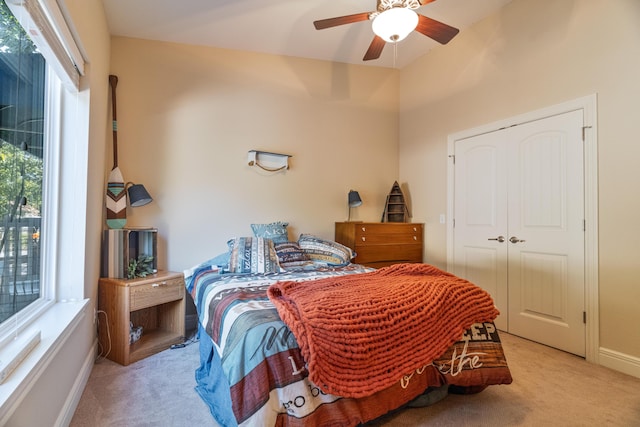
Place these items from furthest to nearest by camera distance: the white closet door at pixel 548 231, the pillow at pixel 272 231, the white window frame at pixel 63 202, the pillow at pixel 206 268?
the pillow at pixel 272 231, the pillow at pixel 206 268, the white closet door at pixel 548 231, the white window frame at pixel 63 202

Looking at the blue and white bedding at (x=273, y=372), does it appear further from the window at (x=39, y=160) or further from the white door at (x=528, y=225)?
the white door at (x=528, y=225)

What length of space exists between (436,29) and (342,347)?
7.21 ft

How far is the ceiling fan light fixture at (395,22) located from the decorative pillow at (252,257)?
1855mm

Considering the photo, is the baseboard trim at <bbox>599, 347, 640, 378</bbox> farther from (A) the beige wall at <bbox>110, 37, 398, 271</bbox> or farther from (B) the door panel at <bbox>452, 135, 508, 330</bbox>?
(A) the beige wall at <bbox>110, 37, 398, 271</bbox>

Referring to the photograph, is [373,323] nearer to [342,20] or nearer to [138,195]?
[342,20]

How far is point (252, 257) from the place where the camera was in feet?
8.49

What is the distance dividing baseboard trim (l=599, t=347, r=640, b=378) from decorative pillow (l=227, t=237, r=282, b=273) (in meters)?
2.51

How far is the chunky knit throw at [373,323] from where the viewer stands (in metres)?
1.30

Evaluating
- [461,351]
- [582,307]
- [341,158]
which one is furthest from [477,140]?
[461,351]

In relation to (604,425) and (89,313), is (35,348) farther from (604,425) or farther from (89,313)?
(604,425)

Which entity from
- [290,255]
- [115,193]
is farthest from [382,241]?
[115,193]

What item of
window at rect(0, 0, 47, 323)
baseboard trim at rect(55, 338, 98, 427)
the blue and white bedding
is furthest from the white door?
window at rect(0, 0, 47, 323)

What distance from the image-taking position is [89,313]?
2.16 meters

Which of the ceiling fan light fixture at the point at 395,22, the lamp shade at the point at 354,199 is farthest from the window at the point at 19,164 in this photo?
the lamp shade at the point at 354,199
